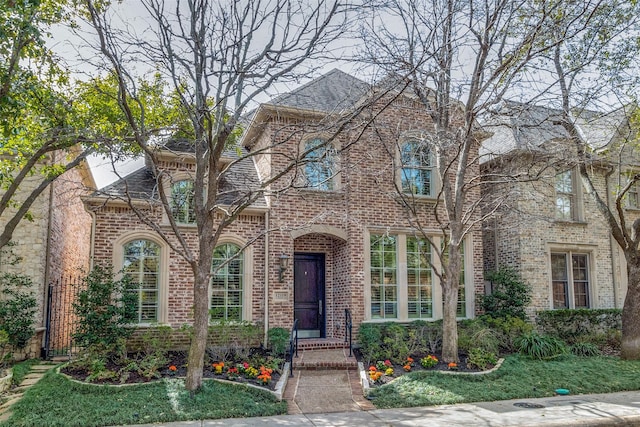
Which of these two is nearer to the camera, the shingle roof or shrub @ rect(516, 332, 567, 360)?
shrub @ rect(516, 332, 567, 360)

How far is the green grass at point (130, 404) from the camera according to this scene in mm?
6852

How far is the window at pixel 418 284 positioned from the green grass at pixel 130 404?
6033mm

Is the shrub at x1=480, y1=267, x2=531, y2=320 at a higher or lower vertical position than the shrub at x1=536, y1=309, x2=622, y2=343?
higher

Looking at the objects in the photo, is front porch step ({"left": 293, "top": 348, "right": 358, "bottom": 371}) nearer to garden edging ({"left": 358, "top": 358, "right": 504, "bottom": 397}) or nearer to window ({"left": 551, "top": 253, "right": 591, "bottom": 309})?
garden edging ({"left": 358, "top": 358, "right": 504, "bottom": 397})

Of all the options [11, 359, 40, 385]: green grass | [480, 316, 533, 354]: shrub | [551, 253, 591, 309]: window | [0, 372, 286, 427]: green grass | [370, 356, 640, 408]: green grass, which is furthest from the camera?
[551, 253, 591, 309]: window

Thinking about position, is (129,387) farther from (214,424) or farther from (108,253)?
(108,253)

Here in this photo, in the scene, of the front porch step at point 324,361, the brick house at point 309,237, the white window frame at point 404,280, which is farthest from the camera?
the white window frame at point 404,280

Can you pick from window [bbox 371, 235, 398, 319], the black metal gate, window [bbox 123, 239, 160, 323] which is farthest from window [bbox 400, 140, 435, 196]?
the black metal gate

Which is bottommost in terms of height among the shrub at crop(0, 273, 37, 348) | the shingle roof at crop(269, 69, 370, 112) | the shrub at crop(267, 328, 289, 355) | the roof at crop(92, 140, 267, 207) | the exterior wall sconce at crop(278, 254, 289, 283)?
the shrub at crop(267, 328, 289, 355)

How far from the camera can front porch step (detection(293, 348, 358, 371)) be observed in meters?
10.3

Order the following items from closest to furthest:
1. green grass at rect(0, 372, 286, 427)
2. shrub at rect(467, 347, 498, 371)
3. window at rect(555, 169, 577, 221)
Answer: green grass at rect(0, 372, 286, 427) → shrub at rect(467, 347, 498, 371) → window at rect(555, 169, 577, 221)

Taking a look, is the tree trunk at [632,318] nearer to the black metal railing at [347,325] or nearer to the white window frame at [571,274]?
the white window frame at [571,274]

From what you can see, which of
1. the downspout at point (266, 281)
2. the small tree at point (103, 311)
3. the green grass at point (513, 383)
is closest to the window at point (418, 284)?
the green grass at point (513, 383)

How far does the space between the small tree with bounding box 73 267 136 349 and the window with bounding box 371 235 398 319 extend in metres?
5.83
